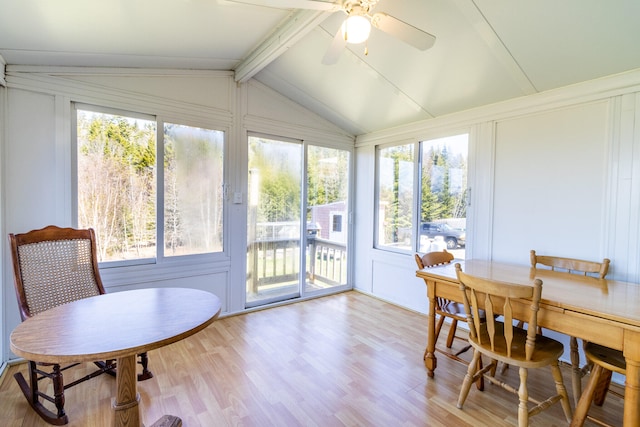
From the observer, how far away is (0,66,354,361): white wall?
7.51 ft

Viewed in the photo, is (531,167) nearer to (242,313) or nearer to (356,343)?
(356,343)

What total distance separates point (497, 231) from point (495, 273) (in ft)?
2.70

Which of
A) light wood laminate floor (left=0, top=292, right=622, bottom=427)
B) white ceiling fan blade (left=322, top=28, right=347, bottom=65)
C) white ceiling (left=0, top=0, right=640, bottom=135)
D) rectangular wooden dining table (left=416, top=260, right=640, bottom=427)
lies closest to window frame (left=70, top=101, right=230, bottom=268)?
white ceiling (left=0, top=0, right=640, bottom=135)

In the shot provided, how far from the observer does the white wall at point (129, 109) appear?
229cm

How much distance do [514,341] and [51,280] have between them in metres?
3.04

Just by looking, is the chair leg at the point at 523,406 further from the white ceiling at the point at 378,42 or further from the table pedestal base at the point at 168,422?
the white ceiling at the point at 378,42

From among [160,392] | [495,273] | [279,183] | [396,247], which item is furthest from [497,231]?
[160,392]

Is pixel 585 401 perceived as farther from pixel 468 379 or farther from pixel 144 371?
pixel 144 371

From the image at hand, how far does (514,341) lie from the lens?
1830 millimetres

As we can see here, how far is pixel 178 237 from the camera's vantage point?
303cm

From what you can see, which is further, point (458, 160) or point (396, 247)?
point (396, 247)

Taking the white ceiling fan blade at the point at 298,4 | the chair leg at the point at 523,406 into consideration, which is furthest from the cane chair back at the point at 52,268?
the chair leg at the point at 523,406

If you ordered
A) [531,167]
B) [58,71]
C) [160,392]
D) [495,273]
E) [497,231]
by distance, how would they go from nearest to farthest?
[160,392], [495,273], [58,71], [531,167], [497,231]

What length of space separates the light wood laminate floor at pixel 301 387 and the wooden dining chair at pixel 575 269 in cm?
24
